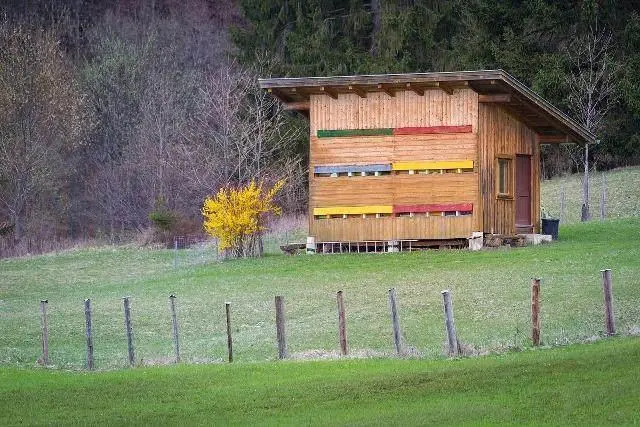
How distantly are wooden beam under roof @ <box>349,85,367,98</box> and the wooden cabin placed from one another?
66 mm

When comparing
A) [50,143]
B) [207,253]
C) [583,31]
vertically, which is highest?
[583,31]

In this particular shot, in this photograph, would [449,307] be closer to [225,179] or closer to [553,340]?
[553,340]

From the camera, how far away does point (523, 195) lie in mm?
Result: 43000

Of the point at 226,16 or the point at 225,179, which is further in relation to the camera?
the point at 226,16

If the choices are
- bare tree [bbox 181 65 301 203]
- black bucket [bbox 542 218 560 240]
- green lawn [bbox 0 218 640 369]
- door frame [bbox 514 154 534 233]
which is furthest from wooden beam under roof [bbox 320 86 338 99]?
bare tree [bbox 181 65 301 203]

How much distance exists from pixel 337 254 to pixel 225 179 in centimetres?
1872

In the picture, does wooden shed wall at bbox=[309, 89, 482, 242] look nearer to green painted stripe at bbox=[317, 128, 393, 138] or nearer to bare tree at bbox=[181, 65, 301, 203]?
green painted stripe at bbox=[317, 128, 393, 138]

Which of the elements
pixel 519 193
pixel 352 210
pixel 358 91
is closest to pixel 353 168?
pixel 352 210

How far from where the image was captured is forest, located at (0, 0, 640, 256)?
60500 mm

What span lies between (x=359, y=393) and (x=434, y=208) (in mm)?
22881

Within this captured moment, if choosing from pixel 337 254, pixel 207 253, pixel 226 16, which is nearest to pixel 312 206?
pixel 337 254

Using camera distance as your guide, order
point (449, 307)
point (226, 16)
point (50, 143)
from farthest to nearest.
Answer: point (226, 16) → point (50, 143) → point (449, 307)

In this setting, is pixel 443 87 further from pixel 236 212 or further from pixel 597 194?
pixel 597 194

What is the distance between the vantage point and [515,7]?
62969 millimetres
